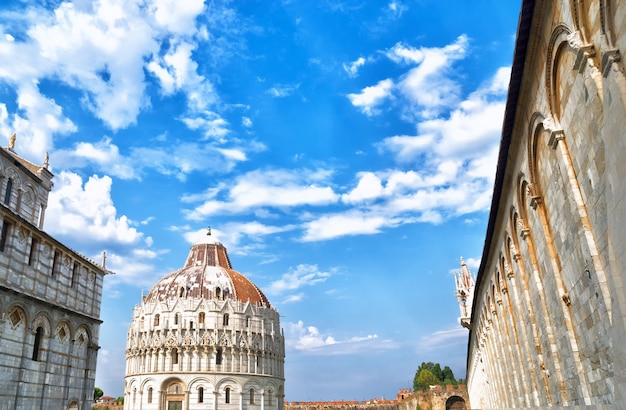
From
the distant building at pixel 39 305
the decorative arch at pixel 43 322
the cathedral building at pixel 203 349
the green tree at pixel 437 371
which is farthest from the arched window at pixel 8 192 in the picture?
the green tree at pixel 437 371

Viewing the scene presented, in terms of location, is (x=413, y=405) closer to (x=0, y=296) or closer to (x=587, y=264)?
(x=0, y=296)

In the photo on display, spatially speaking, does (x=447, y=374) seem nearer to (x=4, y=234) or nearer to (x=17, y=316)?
(x=17, y=316)

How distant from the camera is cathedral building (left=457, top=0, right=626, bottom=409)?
25.1ft

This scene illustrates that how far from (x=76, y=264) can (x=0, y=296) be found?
22.7 ft

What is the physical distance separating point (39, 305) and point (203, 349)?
1709 inches

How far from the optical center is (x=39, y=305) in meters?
22.0

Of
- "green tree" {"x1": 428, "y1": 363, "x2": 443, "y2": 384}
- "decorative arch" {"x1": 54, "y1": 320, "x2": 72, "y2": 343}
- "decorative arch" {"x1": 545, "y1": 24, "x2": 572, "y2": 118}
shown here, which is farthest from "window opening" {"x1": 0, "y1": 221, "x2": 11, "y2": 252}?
"green tree" {"x1": 428, "y1": 363, "x2": 443, "y2": 384}

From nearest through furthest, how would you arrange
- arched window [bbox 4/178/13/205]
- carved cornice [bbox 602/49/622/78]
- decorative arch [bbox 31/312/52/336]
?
carved cornice [bbox 602/49/622/78]
decorative arch [bbox 31/312/52/336]
arched window [bbox 4/178/13/205]

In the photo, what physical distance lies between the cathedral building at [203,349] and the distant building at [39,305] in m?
37.2

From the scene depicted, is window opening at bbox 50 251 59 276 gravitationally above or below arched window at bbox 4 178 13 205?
below

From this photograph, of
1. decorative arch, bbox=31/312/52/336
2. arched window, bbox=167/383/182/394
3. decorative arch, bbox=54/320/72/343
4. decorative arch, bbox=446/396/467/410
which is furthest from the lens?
decorative arch, bbox=446/396/467/410

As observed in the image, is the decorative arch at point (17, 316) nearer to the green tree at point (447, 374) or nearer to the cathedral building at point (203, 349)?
the cathedral building at point (203, 349)

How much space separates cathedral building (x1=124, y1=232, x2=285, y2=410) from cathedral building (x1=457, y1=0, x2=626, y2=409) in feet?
173

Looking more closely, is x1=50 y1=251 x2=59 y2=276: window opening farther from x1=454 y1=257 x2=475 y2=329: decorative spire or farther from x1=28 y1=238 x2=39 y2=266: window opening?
x1=454 y1=257 x2=475 y2=329: decorative spire
